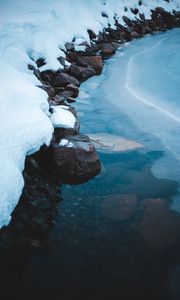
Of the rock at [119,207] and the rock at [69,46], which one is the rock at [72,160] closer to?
the rock at [119,207]

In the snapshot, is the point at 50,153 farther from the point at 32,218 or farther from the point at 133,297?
the point at 133,297

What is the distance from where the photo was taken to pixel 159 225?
273cm

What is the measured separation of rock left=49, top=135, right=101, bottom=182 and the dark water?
126mm

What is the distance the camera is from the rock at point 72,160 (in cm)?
327

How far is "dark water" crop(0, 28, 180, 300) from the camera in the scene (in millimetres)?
2178

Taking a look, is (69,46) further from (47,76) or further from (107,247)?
(107,247)

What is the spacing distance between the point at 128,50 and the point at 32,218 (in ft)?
27.2

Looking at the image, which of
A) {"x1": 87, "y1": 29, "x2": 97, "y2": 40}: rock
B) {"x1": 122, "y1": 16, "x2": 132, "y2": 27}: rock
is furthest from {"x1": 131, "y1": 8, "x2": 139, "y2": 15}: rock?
{"x1": 87, "y1": 29, "x2": 97, "y2": 40}: rock

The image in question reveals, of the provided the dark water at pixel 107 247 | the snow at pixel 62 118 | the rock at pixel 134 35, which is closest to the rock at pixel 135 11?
the rock at pixel 134 35

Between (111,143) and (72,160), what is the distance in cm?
97

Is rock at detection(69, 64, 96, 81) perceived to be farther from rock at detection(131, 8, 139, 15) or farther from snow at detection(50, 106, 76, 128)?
rock at detection(131, 8, 139, 15)

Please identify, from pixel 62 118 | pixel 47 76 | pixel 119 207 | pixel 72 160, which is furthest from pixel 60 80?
pixel 119 207

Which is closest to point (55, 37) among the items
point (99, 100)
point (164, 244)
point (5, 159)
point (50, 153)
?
point (99, 100)

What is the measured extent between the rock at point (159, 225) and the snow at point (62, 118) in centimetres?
133
